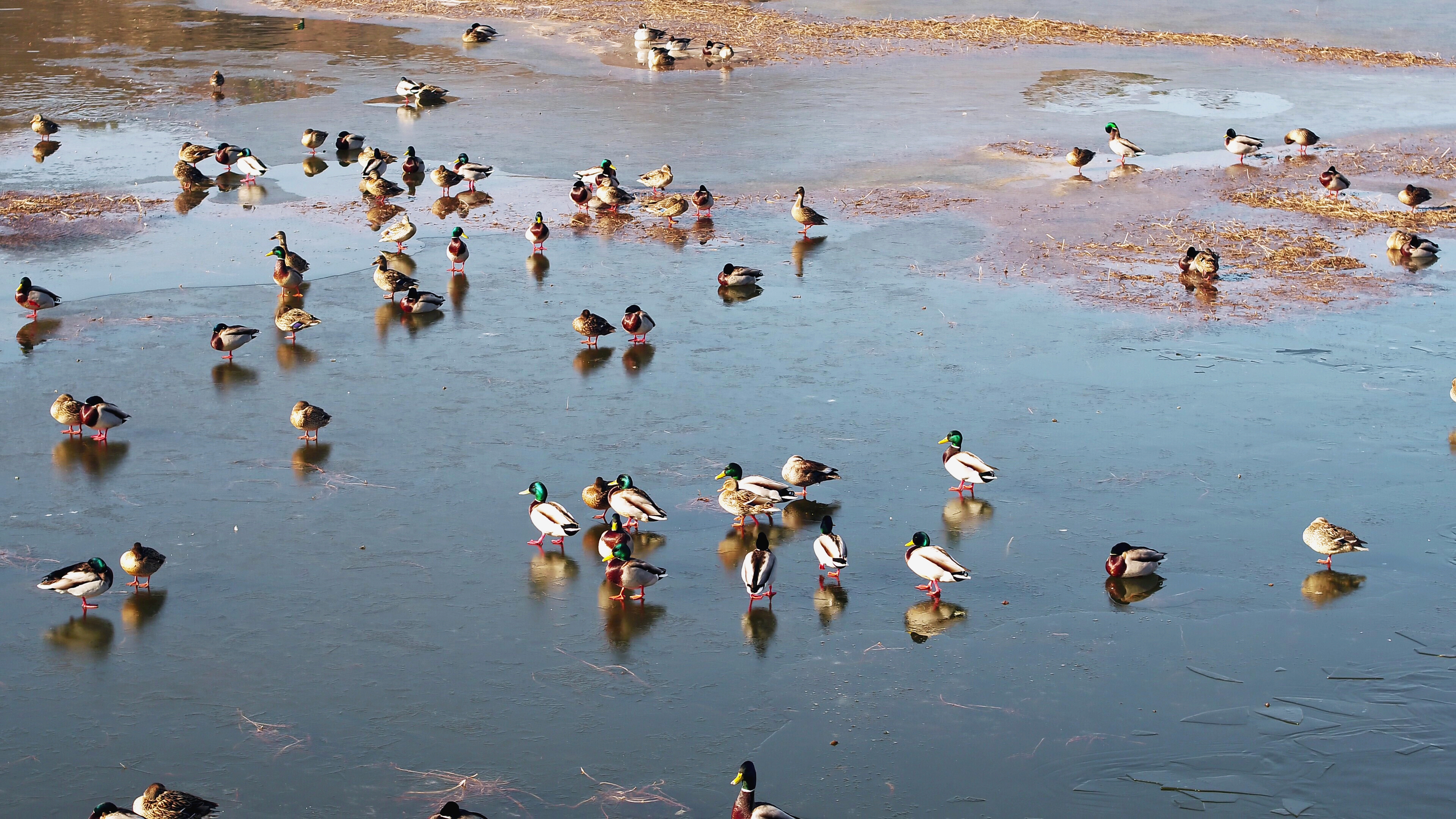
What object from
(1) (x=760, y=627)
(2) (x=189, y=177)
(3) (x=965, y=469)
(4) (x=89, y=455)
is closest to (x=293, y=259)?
(4) (x=89, y=455)

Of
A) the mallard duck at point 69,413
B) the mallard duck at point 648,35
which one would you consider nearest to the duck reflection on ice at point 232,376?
the mallard duck at point 69,413

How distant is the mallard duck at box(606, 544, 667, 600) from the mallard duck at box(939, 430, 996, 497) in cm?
337

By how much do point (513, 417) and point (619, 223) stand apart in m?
8.93

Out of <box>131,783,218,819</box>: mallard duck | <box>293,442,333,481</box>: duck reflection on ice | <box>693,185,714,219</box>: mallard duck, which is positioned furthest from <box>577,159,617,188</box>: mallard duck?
<box>131,783,218,819</box>: mallard duck

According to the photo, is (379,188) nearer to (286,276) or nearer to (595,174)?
(595,174)

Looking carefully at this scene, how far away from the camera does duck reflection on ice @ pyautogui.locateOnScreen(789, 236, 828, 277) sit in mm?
21641

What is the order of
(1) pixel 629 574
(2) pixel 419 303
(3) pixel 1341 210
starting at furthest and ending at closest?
(3) pixel 1341 210 → (2) pixel 419 303 → (1) pixel 629 574

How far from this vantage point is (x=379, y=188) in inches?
984

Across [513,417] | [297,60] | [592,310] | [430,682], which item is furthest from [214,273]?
[297,60]

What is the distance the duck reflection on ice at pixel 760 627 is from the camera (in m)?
11.5

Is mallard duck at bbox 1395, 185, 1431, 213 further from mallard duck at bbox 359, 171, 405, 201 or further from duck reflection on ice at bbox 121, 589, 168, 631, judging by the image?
duck reflection on ice at bbox 121, 589, 168, 631

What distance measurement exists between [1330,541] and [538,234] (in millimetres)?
13443

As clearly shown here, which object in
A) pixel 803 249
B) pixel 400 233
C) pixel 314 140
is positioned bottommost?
pixel 803 249

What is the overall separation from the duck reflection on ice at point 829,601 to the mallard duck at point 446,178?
15217 millimetres
